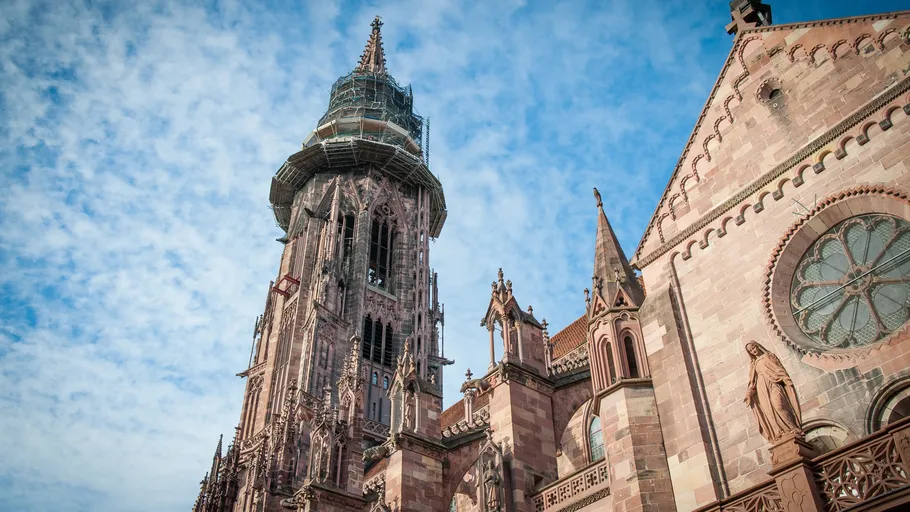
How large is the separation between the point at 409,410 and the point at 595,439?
4.78 meters

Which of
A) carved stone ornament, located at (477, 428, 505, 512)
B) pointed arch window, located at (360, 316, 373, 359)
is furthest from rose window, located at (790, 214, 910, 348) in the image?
pointed arch window, located at (360, 316, 373, 359)

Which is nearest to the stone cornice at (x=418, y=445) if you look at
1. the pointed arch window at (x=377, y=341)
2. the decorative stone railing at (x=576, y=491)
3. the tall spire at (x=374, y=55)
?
the decorative stone railing at (x=576, y=491)

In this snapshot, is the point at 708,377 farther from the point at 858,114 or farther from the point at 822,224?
the point at 858,114

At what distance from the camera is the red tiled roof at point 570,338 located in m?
26.5

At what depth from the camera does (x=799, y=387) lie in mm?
10969

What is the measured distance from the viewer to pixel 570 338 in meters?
27.7

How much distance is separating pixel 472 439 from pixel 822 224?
11.1m

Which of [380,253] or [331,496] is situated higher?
[380,253]

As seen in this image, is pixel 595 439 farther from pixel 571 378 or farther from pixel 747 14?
pixel 747 14

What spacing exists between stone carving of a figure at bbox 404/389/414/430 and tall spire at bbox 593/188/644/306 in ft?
24.8

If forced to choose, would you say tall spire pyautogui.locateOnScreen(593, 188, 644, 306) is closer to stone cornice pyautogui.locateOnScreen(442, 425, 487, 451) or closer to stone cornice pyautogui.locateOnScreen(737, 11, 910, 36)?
stone cornice pyautogui.locateOnScreen(737, 11, 910, 36)

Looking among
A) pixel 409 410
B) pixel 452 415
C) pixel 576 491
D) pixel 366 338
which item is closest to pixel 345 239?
pixel 366 338

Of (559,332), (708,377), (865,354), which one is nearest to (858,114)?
(865,354)

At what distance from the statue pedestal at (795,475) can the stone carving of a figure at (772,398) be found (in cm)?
16
